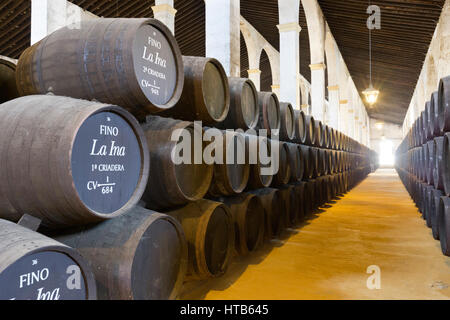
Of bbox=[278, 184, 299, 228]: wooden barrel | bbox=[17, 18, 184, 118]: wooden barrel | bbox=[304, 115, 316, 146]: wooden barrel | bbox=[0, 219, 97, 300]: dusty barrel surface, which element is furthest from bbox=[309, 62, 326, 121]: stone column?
bbox=[0, 219, 97, 300]: dusty barrel surface

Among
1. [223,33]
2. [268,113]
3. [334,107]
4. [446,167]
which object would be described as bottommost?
[446,167]

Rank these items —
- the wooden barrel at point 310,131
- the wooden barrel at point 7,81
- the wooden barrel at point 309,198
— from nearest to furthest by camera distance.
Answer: the wooden barrel at point 7,81
the wooden barrel at point 309,198
the wooden barrel at point 310,131

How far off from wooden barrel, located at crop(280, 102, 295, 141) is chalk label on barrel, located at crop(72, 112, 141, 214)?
3.56m

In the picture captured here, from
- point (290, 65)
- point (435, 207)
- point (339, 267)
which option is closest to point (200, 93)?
point (339, 267)

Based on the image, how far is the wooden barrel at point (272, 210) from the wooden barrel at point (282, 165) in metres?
0.17

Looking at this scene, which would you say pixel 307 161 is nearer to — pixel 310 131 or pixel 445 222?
pixel 310 131

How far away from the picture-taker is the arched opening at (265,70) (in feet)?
72.7

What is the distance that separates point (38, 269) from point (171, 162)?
1.27 metres

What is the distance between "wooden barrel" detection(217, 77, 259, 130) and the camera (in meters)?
3.81

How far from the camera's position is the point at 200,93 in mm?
3055

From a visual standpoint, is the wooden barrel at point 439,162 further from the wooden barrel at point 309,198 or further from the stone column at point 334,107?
the stone column at point 334,107

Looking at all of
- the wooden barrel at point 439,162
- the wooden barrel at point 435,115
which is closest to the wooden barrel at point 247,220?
the wooden barrel at point 439,162
